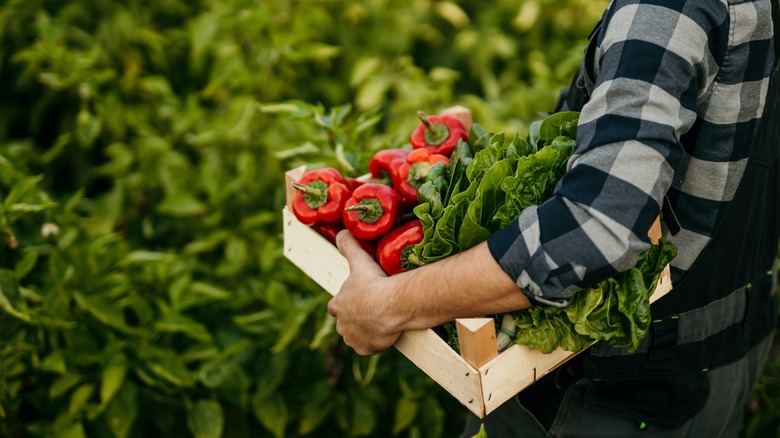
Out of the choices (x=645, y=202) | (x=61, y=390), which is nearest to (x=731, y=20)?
(x=645, y=202)

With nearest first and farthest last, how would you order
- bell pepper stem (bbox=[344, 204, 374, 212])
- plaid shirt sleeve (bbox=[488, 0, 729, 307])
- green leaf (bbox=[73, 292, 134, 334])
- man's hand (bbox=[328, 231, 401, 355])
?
plaid shirt sleeve (bbox=[488, 0, 729, 307]), man's hand (bbox=[328, 231, 401, 355]), bell pepper stem (bbox=[344, 204, 374, 212]), green leaf (bbox=[73, 292, 134, 334])

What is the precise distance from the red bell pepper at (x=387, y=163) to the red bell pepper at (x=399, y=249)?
10.2 inches

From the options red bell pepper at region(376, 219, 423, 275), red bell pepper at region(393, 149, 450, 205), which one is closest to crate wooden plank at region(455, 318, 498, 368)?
red bell pepper at region(376, 219, 423, 275)

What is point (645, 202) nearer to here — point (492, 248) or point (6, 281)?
point (492, 248)

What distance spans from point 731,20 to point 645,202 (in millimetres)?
386

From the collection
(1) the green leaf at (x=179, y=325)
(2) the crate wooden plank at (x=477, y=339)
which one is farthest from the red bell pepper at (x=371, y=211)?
(1) the green leaf at (x=179, y=325)

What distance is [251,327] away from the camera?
2572 millimetres

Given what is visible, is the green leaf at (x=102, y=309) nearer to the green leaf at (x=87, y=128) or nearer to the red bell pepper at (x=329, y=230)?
the red bell pepper at (x=329, y=230)

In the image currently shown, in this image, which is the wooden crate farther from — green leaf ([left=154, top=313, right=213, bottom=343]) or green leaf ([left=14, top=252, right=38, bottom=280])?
green leaf ([left=14, top=252, right=38, bottom=280])

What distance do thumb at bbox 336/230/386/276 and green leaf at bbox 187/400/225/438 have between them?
95cm

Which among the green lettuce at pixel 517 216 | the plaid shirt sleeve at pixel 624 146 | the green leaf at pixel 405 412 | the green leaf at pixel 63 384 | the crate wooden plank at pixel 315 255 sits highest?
the plaid shirt sleeve at pixel 624 146

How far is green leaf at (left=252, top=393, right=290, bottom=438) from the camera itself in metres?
2.52

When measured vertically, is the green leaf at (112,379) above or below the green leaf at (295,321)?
below

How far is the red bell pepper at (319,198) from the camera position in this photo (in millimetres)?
1907
